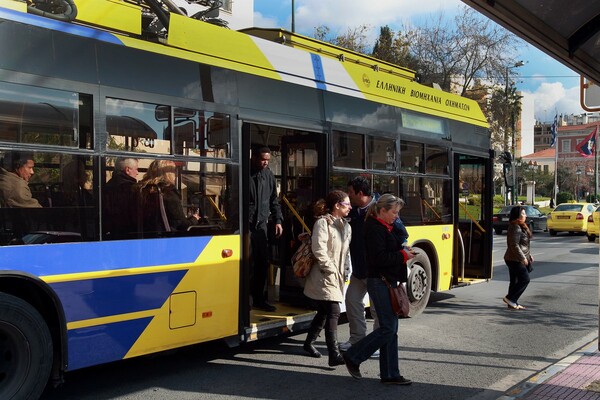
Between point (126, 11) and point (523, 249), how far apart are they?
7.13 metres

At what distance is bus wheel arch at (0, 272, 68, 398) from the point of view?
13.9 ft

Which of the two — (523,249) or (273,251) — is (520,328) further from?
(273,251)

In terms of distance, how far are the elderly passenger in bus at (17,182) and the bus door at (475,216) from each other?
7540 millimetres

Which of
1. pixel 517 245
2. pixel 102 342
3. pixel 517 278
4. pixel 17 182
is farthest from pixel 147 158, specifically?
pixel 517 278

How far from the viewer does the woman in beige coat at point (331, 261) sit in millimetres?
5688

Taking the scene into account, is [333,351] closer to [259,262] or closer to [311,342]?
[311,342]

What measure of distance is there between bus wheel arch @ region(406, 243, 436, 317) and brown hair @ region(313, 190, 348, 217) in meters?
2.91

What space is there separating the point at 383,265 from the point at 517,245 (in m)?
4.91

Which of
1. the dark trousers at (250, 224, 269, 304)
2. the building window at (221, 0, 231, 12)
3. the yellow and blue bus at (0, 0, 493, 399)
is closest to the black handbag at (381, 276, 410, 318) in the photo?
→ the yellow and blue bus at (0, 0, 493, 399)

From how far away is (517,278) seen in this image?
9414 millimetres

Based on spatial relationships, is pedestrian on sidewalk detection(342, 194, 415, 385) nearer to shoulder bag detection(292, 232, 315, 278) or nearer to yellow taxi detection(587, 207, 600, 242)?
shoulder bag detection(292, 232, 315, 278)

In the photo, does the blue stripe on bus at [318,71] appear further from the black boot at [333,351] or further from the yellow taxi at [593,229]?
the yellow taxi at [593,229]

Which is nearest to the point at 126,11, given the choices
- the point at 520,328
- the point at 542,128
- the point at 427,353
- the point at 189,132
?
the point at 189,132

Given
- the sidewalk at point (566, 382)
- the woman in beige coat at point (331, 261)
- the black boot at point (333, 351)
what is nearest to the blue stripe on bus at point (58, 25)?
the woman in beige coat at point (331, 261)
